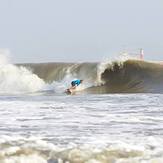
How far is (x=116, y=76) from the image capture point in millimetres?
27172

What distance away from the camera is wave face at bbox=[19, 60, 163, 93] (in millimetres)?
23906

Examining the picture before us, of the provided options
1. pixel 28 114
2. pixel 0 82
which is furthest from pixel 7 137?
pixel 0 82

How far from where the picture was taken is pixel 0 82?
33.1 m

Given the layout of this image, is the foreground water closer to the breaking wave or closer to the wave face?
the breaking wave

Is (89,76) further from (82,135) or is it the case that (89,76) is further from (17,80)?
(82,135)

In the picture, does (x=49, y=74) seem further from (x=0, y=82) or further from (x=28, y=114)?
(x=28, y=114)

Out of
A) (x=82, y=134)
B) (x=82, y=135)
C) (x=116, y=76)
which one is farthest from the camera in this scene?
(x=116, y=76)

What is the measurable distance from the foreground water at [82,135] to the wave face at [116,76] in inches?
390

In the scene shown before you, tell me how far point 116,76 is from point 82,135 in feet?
61.1

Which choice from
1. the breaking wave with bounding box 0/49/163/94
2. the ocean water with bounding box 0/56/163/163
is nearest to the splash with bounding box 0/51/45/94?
the breaking wave with bounding box 0/49/163/94

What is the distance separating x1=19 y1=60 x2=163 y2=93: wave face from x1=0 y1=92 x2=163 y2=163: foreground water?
390 inches

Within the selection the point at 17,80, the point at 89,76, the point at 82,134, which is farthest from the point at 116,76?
the point at 82,134

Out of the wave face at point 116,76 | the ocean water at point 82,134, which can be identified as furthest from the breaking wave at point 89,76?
the ocean water at point 82,134

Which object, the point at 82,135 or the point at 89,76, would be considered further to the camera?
the point at 89,76
